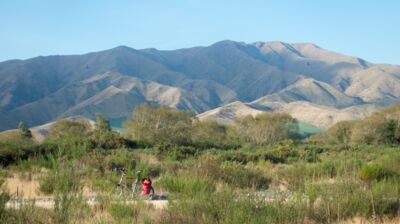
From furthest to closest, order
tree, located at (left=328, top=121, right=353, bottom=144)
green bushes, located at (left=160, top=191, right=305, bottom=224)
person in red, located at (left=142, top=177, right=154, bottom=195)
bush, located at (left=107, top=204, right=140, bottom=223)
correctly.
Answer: tree, located at (left=328, top=121, right=353, bottom=144)
person in red, located at (left=142, top=177, right=154, bottom=195)
bush, located at (left=107, top=204, right=140, bottom=223)
green bushes, located at (left=160, top=191, right=305, bottom=224)

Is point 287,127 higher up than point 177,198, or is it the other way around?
point 177,198

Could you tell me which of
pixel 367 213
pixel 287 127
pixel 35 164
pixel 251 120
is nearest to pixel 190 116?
pixel 251 120

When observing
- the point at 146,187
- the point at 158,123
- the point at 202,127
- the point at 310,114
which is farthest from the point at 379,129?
the point at 310,114

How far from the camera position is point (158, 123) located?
63.0m

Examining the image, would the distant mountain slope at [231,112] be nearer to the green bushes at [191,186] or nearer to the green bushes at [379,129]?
the green bushes at [379,129]

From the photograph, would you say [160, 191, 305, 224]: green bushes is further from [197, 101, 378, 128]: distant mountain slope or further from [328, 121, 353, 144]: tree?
[197, 101, 378, 128]: distant mountain slope

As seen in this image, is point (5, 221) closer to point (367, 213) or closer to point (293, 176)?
point (367, 213)

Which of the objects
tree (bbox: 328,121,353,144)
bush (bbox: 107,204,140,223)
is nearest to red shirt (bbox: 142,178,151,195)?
bush (bbox: 107,204,140,223)

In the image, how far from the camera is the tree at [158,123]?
60.2m

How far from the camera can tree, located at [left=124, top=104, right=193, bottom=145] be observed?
2372 inches

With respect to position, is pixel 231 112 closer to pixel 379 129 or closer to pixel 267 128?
pixel 267 128

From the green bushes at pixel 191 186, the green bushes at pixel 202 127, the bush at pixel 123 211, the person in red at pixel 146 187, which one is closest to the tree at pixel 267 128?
the green bushes at pixel 202 127

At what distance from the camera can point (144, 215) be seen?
6992mm

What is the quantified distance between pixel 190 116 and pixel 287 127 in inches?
611
